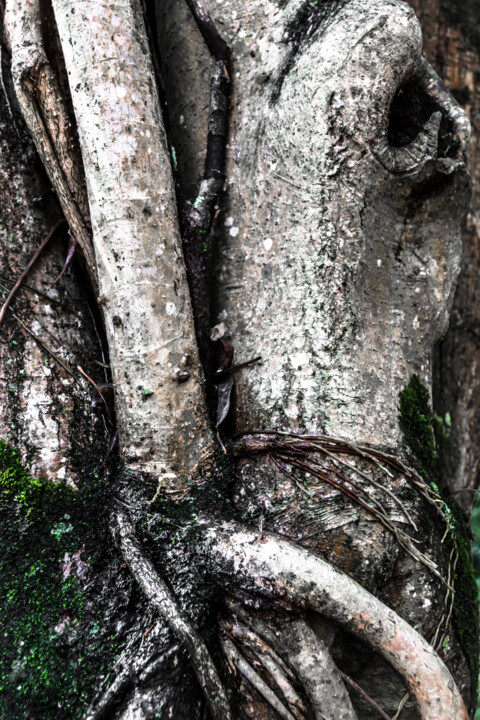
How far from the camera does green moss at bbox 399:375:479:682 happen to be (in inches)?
68.1

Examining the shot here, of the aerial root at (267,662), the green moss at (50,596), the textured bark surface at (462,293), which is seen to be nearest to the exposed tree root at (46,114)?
the green moss at (50,596)

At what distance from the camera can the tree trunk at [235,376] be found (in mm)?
1420

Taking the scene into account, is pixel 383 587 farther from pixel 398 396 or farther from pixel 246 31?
pixel 246 31

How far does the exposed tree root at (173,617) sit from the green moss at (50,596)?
0.28 feet

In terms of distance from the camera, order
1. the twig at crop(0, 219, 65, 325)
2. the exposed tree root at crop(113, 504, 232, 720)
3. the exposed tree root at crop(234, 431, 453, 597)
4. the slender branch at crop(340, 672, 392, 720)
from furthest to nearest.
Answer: the twig at crop(0, 219, 65, 325)
the exposed tree root at crop(234, 431, 453, 597)
the slender branch at crop(340, 672, 392, 720)
the exposed tree root at crop(113, 504, 232, 720)

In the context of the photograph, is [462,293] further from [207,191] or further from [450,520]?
[207,191]

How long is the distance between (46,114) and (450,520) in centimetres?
179

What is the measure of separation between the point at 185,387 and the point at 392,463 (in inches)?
25.5

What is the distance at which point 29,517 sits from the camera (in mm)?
1543

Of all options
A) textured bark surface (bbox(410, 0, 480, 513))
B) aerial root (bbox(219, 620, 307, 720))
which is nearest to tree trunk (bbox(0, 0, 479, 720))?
aerial root (bbox(219, 620, 307, 720))

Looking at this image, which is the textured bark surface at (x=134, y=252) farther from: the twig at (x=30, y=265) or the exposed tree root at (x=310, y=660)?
the exposed tree root at (x=310, y=660)

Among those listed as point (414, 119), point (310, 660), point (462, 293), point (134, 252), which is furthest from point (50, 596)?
point (462, 293)

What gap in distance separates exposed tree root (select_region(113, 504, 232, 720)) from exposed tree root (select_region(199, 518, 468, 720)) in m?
0.17

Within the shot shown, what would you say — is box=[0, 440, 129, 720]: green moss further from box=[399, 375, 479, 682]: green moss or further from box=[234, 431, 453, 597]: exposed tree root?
box=[399, 375, 479, 682]: green moss
